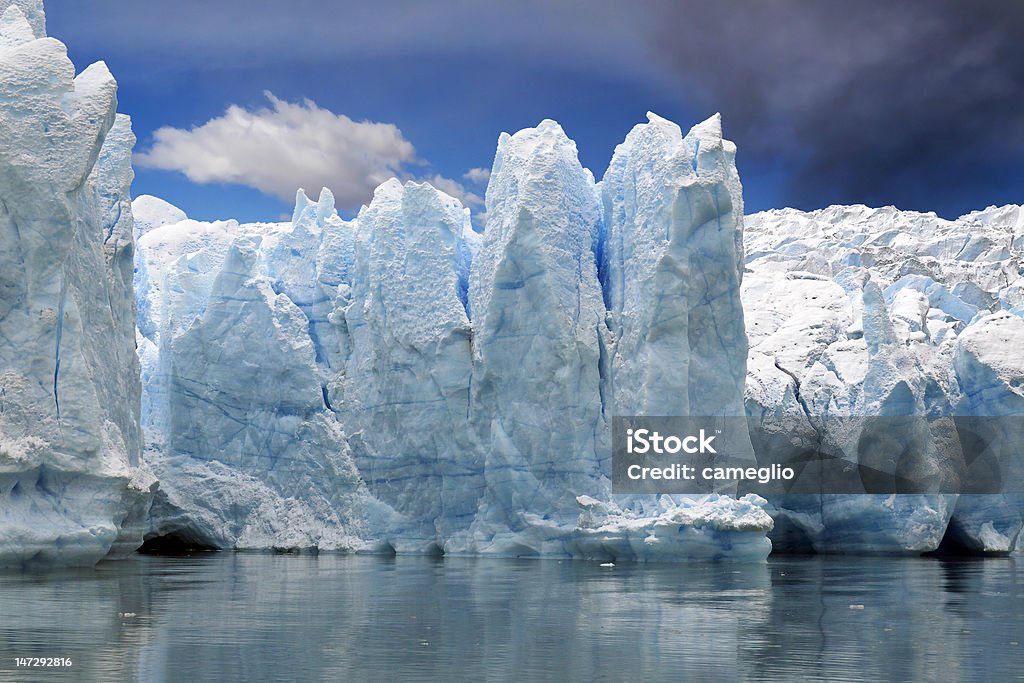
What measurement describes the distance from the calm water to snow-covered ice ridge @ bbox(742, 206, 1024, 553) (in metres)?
11.9

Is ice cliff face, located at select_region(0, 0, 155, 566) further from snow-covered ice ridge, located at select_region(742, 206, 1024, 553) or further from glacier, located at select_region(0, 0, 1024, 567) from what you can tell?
snow-covered ice ridge, located at select_region(742, 206, 1024, 553)

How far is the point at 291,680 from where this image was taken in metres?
9.09

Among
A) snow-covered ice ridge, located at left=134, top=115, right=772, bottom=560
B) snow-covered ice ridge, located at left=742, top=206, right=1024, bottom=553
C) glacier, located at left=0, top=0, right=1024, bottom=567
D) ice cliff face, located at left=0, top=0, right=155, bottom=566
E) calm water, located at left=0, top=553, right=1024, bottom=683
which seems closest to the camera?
calm water, located at left=0, top=553, right=1024, bottom=683

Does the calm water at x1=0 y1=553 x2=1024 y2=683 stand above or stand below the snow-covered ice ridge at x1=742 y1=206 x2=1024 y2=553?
below

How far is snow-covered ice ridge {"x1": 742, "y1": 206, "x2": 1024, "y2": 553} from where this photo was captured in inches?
1332

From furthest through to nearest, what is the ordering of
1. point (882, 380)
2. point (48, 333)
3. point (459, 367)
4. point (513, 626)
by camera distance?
point (882, 380) < point (459, 367) < point (48, 333) < point (513, 626)

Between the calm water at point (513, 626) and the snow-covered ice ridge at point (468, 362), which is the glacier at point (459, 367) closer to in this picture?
the snow-covered ice ridge at point (468, 362)

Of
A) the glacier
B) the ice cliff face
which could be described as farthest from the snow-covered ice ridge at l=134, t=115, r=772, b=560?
the ice cliff face

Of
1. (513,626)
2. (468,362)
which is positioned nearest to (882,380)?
(468,362)

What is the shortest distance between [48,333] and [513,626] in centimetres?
1357

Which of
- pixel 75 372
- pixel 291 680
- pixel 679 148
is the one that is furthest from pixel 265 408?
pixel 291 680

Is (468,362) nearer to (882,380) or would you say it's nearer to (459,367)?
(459,367)

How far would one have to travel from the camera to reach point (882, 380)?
34156mm

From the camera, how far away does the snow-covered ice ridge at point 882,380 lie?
33.8 meters
